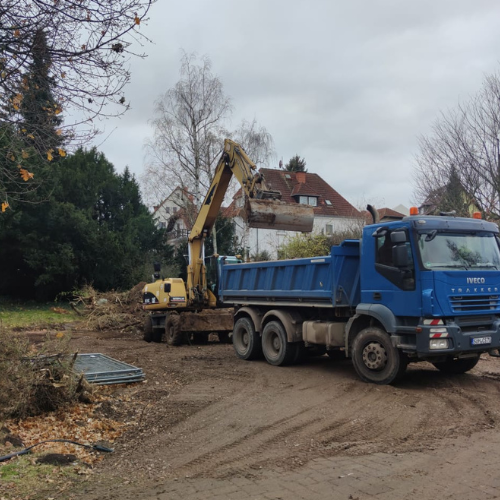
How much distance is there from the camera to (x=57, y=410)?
7.08 m

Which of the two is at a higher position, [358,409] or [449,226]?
[449,226]

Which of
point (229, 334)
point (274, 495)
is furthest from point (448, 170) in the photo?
point (274, 495)

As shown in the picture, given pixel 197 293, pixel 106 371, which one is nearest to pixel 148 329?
pixel 197 293

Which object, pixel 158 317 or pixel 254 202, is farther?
pixel 158 317

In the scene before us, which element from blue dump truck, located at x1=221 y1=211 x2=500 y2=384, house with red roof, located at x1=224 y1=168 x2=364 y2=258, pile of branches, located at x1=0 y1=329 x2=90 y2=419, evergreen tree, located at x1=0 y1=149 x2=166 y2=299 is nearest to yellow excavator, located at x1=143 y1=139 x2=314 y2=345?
blue dump truck, located at x1=221 y1=211 x2=500 y2=384

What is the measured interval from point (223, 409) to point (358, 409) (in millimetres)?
1906

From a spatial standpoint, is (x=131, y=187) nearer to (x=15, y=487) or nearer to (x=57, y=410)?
(x=57, y=410)

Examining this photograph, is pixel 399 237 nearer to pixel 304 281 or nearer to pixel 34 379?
pixel 304 281

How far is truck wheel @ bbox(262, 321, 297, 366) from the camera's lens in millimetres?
11078

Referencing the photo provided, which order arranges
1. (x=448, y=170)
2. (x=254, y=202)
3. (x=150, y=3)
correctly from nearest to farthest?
(x=150, y=3) → (x=254, y=202) → (x=448, y=170)

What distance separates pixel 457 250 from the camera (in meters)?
8.62

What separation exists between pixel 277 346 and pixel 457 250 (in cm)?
448

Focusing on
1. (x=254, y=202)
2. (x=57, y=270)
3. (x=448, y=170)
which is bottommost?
(x=57, y=270)

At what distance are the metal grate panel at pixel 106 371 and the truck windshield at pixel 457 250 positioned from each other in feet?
17.6
